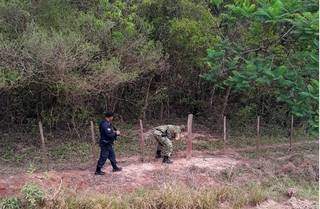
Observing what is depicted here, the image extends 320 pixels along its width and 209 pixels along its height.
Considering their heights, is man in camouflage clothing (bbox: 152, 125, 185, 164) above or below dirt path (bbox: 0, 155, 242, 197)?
above

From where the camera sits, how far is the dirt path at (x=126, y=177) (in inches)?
395

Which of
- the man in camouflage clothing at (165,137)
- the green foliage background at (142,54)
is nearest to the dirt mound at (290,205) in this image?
the green foliage background at (142,54)

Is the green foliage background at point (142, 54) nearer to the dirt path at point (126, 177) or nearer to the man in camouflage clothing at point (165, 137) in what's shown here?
the man in camouflage clothing at point (165, 137)

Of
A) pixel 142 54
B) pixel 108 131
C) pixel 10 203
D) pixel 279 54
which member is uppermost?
pixel 142 54

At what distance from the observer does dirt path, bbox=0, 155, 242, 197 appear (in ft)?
32.9

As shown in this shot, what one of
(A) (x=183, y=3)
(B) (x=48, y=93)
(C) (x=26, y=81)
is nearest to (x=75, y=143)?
(B) (x=48, y=93)

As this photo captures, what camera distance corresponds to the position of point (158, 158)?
1211 cm

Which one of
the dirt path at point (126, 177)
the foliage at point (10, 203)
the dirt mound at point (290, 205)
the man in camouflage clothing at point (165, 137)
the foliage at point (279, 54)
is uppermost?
the foliage at point (279, 54)

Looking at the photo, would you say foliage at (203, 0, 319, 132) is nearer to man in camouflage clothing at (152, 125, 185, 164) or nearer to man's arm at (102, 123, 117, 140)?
man in camouflage clothing at (152, 125, 185, 164)

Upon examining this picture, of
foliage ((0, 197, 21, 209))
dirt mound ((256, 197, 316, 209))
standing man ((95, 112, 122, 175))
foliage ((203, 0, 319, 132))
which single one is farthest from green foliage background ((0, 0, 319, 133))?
foliage ((0, 197, 21, 209))

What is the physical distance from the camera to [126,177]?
35.2ft

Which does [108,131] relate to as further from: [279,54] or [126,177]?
[279,54]

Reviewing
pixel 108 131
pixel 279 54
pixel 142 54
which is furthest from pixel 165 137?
pixel 279 54

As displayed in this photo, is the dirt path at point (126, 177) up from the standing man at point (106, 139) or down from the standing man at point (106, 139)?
down
